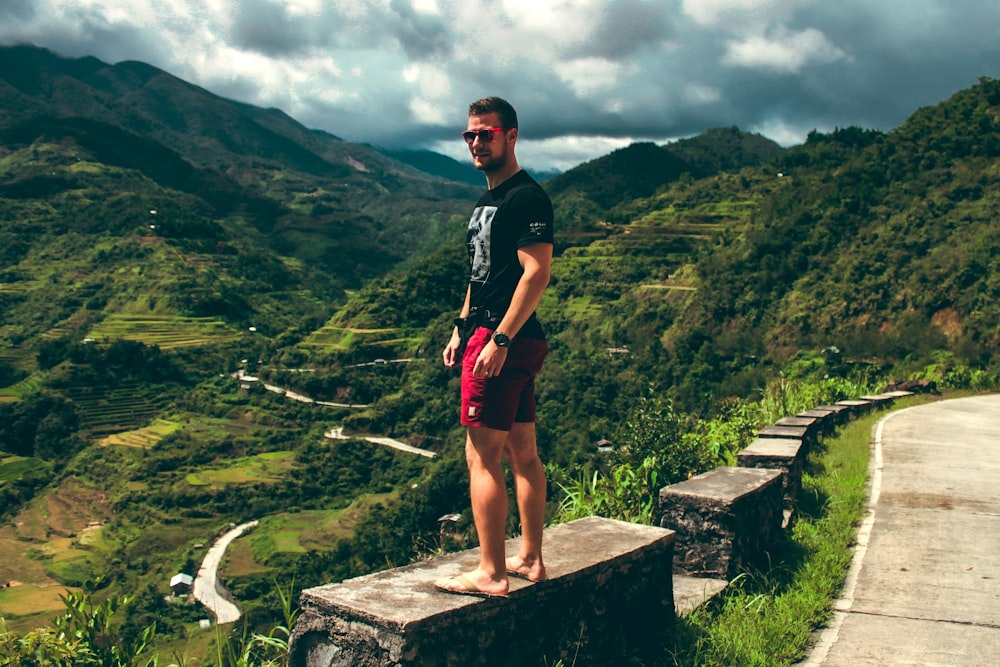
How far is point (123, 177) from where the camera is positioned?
463 ft

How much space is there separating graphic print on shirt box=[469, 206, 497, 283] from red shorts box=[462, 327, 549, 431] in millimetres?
197

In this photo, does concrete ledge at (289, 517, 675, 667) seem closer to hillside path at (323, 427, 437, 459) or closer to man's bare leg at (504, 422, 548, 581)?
man's bare leg at (504, 422, 548, 581)

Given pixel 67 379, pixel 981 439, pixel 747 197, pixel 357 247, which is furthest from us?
pixel 357 247

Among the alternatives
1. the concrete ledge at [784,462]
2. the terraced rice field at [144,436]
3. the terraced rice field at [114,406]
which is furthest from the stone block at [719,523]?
the terraced rice field at [114,406]

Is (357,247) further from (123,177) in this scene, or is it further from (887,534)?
(887,534)

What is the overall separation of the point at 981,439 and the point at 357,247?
177 meters

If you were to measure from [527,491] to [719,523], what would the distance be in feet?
4.67

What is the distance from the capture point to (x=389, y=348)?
7831 centimetres

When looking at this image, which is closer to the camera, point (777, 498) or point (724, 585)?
point (724, 585)

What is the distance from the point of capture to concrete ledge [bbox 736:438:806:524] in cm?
506

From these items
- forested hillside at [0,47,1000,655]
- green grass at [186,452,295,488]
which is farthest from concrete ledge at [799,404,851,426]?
green grass at [186,452,295,488]

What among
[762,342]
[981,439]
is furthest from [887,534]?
[762,342]

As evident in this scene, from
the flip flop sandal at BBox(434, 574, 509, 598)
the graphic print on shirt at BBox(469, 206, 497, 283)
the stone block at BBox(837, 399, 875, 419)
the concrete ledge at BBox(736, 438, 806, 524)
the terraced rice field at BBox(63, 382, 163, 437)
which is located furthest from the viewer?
the terraced rice field at BBox(63, 382, 163, 437)

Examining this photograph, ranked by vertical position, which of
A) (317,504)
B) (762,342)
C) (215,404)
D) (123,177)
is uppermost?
(123,177)
